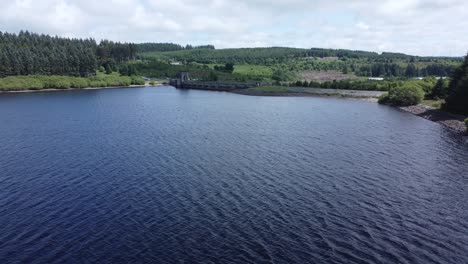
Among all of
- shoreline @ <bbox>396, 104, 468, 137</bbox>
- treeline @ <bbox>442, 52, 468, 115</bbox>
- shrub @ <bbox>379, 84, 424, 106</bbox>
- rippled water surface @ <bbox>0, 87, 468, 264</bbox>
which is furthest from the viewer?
shrub @ <bbox>379, 84, 424, 106</bbox>

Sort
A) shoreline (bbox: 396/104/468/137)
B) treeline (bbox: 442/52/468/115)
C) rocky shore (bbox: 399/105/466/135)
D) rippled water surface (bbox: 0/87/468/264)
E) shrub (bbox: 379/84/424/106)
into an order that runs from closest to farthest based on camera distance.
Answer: rippled water surface (bbox: 0/87/468/264)
shoreline (bbox: 396/104/468/137)
rocky shore (bbox: 399/105/466/135)
treeline (bbox: 442/52/468/115)
shrub (bbox: 379/84/424/106)

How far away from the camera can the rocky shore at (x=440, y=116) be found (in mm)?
102562

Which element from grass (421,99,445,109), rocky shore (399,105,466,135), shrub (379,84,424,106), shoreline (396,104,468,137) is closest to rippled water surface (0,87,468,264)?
shoreline (396,104,468,137)

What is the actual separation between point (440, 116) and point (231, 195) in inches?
3653

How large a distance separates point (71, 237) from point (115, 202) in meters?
9.65

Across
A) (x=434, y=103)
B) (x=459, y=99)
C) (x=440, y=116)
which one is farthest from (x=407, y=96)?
(x=459, y=99)

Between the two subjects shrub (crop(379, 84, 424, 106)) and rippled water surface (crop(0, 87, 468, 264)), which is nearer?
rippled water surface (crop(0, 87, 468, 264))

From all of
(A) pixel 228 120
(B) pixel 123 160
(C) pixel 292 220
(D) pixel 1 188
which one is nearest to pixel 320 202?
(C) pixel 292 220

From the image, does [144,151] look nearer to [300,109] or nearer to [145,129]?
[145,129]

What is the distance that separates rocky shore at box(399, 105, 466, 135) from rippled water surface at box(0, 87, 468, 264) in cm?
695

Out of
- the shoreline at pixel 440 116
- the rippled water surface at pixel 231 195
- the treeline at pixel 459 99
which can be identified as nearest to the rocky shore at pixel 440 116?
the shoreline at pixel 440 116

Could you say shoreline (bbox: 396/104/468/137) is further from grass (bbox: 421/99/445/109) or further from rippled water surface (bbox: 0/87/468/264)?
rippled water surface (bbox: 0/87/468/264)

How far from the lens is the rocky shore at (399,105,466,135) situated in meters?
103

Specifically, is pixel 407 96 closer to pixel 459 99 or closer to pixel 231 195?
pixel 459 99
